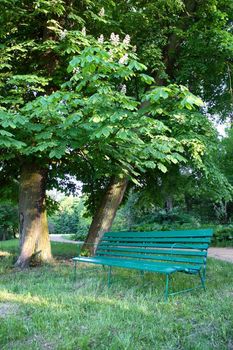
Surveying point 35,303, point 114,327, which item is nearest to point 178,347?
point 114,327

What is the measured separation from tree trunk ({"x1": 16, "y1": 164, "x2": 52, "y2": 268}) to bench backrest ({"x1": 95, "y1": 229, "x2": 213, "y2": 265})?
1.86m

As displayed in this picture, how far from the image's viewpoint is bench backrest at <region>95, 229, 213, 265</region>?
5.46 m

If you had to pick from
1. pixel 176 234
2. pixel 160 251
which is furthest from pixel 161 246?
pixel 176 234

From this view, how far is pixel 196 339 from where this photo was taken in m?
3.50

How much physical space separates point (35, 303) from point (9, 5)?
19.8 feet

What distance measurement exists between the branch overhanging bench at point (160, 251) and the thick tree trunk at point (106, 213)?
6.40 ft

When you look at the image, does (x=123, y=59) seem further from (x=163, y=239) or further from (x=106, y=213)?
(x=106, y=213)

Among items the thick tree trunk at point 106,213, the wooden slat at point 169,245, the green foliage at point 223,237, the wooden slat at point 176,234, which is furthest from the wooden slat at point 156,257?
the green foliage at point 223,237

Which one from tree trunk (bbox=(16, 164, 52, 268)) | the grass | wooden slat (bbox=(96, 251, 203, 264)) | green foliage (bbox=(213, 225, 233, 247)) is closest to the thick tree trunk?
tree trunk (bbox=(16, 164, 52, 268))

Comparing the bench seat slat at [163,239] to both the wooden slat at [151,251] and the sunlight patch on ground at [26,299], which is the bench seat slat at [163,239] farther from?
the sunlight patch on ground at [26,299]

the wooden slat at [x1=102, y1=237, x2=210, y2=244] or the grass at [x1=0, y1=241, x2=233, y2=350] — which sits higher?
the wooden slat at [x1=102, y1=237, x2=210, y2=244]

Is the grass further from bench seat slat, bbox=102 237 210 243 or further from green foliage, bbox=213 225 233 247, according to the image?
green foliage, bbox=213 225 233 247

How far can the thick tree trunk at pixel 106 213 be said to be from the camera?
9203 mm

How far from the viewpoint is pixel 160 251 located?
19.8 feet
